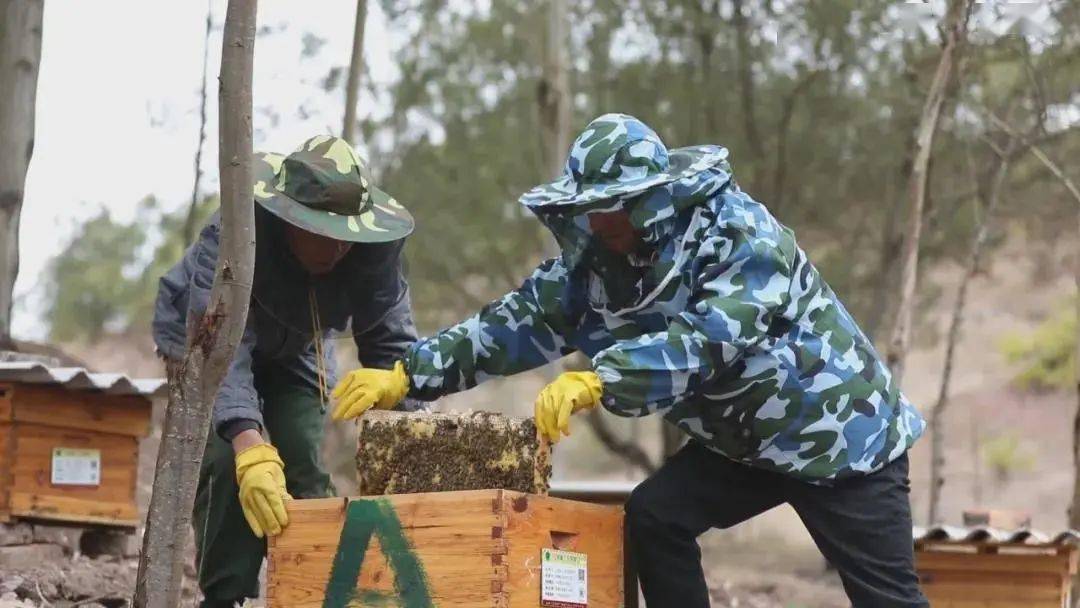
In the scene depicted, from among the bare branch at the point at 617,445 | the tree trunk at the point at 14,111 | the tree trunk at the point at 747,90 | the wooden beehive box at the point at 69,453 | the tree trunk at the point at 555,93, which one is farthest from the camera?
the bare branch at the point at 617,445

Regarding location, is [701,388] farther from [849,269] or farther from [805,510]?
[849,269]

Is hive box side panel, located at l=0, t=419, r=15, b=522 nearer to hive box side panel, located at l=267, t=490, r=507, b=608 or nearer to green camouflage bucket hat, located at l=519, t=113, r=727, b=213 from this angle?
hive box side panel, located at l=267, t=490, r=507, b=608

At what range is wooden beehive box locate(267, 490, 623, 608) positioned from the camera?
332cm

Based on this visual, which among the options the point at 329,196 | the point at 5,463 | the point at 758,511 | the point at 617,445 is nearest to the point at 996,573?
the point at 758,511

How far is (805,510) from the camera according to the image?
394 cm

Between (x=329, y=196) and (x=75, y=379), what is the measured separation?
2.70 meters

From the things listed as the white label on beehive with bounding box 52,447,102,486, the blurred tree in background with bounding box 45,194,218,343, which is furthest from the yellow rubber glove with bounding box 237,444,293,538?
the blurred tree in background with bounding box 45,194,218,343

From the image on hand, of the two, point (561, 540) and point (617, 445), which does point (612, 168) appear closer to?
point (561, 540)

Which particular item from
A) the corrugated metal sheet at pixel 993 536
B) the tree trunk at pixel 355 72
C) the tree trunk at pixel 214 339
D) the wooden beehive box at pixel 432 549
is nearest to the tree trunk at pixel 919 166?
the corrugated metal sheet at pixel 993 536

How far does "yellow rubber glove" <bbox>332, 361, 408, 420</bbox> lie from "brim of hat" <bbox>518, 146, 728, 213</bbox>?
2.32ft

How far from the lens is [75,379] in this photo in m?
6.19

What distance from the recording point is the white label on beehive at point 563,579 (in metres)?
3.42

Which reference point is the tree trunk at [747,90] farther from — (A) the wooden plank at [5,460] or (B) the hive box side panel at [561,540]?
(B) the hive box side panel at [561,540]

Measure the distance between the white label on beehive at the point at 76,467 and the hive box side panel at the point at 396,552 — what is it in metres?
3.10
